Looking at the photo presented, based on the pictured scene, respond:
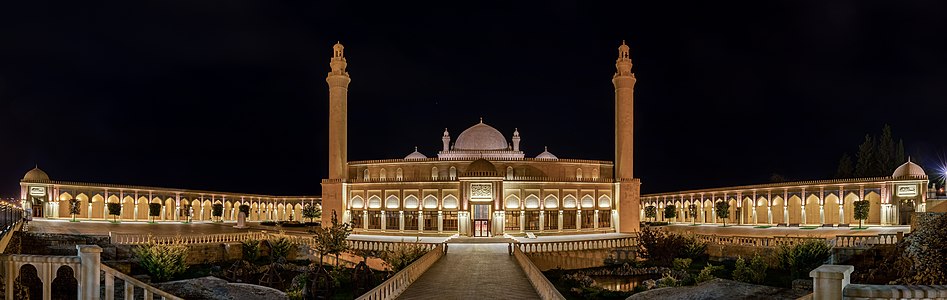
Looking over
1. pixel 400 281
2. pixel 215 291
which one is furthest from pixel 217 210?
pixel 400 281

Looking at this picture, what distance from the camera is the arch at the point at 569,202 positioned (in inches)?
1688

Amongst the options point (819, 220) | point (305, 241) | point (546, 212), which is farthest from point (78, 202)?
point (819, 220)

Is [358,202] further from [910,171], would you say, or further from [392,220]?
[910,171]

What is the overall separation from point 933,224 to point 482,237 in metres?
24.3

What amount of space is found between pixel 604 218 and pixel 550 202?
14.3ft

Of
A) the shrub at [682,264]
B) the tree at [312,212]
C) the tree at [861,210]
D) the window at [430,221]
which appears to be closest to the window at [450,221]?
the window at [430,221]

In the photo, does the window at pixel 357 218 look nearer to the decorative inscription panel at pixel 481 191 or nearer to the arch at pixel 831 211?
the decorative inscription panel at pixel 481 191

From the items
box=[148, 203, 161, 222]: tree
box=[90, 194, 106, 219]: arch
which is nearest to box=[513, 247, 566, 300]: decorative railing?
box=[148, 203, 161, 222]: tree

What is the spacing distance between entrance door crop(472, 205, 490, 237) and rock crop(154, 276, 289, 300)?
20652 mm

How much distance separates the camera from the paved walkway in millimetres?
17578

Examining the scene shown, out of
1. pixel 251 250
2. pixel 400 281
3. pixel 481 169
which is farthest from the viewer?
pixel 481 169

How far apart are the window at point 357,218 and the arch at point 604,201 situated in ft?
50.2

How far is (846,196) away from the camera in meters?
42.8

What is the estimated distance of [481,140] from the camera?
158ft
